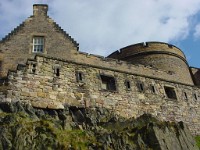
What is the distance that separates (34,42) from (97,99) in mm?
4735

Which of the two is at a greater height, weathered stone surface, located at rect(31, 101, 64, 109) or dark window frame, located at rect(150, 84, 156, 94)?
dark window frame, located at rect(150, 84, 156, 94)

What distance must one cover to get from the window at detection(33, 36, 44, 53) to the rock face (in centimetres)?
409

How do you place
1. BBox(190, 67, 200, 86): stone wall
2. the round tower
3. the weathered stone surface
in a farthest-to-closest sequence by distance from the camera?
BBox(190, 67, 200, 86): stone wall
the round tower
the weathered stone surface

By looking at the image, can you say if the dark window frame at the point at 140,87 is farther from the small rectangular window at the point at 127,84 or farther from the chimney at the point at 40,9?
the chimney at the point at 40,9

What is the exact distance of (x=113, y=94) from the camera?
1772cm

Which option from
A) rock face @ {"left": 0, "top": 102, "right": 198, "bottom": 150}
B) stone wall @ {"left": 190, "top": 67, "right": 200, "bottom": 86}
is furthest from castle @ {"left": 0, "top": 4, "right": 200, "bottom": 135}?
stone wall @ {"left": 190, "top": 67, "right": 200, "bottom": 86}

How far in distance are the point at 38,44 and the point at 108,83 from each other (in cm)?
440

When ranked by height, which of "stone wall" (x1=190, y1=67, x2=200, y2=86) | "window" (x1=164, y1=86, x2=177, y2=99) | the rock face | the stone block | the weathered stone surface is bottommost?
the rock face

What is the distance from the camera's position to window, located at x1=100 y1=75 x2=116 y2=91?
59.4 feet

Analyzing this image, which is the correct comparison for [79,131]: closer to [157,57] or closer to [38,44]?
[38,44]

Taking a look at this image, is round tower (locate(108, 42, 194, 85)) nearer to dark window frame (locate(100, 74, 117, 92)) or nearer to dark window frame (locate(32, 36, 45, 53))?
dark window frame (locate(100, 74, 117, 92))

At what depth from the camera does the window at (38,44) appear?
58.9 ft

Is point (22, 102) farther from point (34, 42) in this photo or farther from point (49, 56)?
point (34, 42)

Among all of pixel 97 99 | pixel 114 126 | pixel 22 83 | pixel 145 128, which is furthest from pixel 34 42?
pixel 145 128
